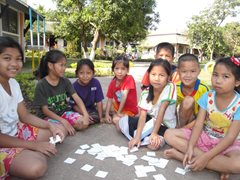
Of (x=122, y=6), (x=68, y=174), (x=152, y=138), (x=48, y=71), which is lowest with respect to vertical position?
(x=68, y=174)

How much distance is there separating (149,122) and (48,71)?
150cm

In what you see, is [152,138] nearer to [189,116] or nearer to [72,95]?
[189,116]

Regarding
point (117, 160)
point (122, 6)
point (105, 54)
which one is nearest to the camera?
point (117, 160)

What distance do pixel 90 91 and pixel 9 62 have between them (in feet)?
5.29

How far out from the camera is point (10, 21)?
12125 mm

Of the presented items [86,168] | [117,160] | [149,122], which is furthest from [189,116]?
[86,168]

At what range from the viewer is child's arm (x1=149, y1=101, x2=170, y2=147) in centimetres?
277

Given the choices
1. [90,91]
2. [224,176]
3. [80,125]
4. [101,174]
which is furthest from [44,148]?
[224,176]

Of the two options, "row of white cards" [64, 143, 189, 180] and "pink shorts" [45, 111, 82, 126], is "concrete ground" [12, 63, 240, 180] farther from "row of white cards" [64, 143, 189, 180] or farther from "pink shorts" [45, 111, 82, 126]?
"pink shorts" [45, 111, 82, 126]

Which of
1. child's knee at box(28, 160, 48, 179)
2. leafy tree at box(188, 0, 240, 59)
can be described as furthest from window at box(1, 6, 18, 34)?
leafy tree at box(188, 0, 240, 59)

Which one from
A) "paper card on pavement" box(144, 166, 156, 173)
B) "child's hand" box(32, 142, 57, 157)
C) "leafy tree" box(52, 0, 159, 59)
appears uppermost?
"leafy tree" box(52, 0, 159, 59)

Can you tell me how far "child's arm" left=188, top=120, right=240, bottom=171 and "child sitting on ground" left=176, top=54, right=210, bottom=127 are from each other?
64cm

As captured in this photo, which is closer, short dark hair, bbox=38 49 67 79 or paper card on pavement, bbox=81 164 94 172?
paper card on pavement, bbox=81 164 94 172

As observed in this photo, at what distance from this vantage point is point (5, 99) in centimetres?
232
